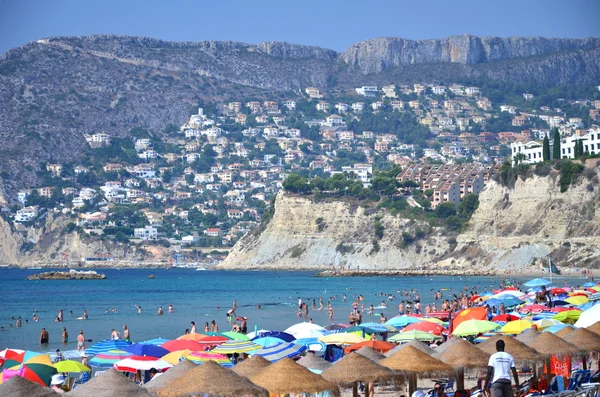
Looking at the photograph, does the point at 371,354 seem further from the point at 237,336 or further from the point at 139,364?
the point at 237,336

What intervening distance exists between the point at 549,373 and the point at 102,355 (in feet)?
33.8

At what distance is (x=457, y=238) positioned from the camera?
11725cm

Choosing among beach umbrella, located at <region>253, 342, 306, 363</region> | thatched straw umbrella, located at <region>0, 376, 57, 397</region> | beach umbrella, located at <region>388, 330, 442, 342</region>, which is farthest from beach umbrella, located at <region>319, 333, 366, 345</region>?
thatched straw umbrella, located at <region>0, 376, 57, 397</region>

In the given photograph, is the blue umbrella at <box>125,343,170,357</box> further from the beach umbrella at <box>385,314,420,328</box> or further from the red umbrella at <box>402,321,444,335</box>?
the beach umbrella at <box>385,314,420,328</box>

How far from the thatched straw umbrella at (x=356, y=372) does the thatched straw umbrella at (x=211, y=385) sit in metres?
2.64

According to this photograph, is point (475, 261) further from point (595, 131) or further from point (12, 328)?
point (12, 328)

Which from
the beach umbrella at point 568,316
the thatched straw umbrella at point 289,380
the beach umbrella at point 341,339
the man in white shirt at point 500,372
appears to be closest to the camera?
the man in white shirt at point 500,372

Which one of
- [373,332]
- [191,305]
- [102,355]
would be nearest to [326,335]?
[373,332]

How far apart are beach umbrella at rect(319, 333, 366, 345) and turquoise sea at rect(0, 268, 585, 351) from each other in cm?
1618

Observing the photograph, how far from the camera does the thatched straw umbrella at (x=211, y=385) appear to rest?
16.2m

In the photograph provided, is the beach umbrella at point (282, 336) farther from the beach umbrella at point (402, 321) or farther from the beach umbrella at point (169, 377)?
the beach umbrella at point (169, 377)

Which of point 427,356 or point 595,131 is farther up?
point 595,131

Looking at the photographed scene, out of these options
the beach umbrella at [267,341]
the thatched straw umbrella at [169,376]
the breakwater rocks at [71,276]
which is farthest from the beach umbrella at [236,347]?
the breakwater rocks at [71,276]

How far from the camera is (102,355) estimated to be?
23.9 metres
